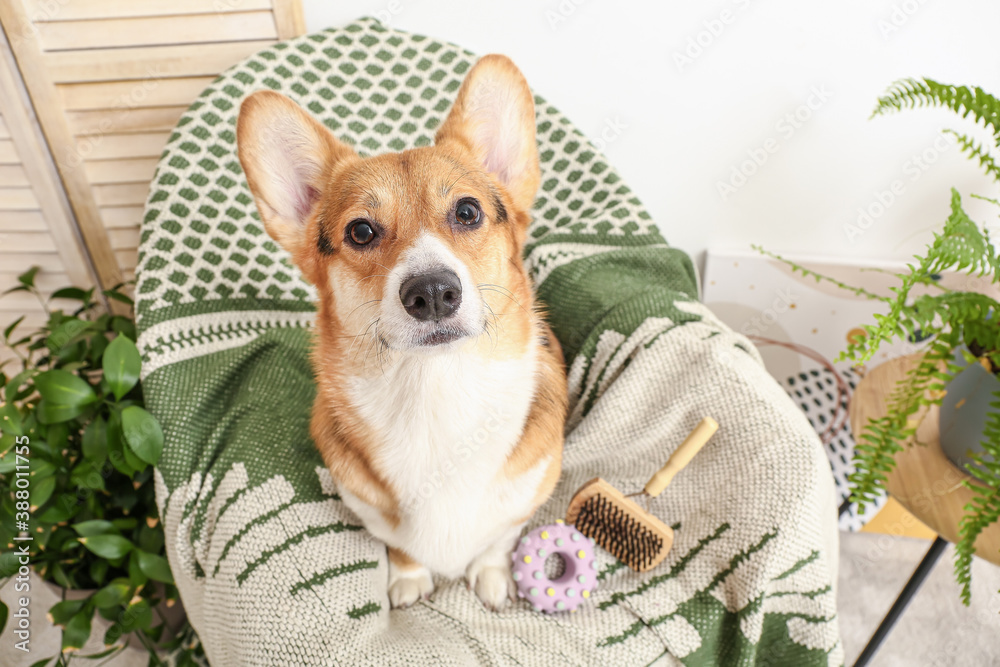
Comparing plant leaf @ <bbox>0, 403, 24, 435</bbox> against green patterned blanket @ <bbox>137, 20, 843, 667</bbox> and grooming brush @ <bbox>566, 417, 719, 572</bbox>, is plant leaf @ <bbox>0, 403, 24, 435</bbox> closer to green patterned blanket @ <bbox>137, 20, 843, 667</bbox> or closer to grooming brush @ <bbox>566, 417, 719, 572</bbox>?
green patterned blanket @ <bbox>137, 20, 843, 667</bbox>

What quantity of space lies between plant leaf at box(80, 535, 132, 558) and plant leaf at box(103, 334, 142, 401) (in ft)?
1.13

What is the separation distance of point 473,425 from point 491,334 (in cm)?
20

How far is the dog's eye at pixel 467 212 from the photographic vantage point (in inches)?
45.2

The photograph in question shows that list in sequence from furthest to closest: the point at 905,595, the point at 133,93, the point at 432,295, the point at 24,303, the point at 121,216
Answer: the point at 24,303, the point at 121,216, the point at 133,93, the point at 905,595, the point at 432,295

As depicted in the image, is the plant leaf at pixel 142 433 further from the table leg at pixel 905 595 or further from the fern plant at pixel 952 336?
the table leg at pixel 905 595

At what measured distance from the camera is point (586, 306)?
162 cm

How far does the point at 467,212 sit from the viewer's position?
1.16 m

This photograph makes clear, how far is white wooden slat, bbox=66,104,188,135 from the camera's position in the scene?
197cm

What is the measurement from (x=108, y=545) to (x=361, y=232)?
39.0 inches

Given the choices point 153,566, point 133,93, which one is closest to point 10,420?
point 153,566

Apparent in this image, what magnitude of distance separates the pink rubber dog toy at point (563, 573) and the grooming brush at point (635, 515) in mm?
58

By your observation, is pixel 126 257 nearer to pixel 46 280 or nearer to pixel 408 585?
pixel 46 280

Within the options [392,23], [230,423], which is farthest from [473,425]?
[392,23]

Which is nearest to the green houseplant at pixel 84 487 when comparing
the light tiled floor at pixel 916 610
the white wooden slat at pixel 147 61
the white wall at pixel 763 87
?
the white wooden slat at pixel 147 61
